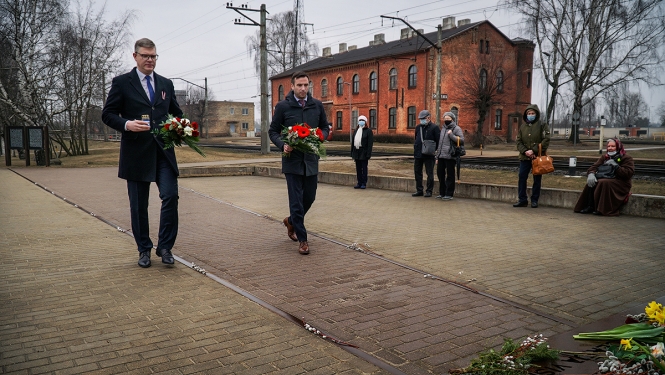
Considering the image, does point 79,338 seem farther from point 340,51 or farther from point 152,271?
point 340,51

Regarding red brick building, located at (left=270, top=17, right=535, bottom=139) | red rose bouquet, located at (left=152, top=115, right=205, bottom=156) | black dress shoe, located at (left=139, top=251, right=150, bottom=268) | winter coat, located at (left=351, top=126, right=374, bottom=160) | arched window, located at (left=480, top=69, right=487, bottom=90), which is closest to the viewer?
red rose bouquet, located at (left=152, top=115, right=205, bottom=156)

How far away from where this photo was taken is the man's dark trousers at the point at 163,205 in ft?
19.0

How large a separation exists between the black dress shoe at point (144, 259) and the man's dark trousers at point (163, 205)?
0.04 metres

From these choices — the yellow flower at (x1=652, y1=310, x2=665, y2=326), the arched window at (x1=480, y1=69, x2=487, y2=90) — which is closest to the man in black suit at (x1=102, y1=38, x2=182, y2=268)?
the yellow flower at (x1=652, y1=310, x2=665, y2=326)

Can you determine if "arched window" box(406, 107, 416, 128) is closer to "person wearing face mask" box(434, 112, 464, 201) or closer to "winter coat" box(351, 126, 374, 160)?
"winter coat" box(351, 126, 374, 160)

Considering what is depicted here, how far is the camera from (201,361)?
3.41 m

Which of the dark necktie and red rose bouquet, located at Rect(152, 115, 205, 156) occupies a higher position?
the dark necktie

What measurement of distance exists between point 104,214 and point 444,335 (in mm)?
7528

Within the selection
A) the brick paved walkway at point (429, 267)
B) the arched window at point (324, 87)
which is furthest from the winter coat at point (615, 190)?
the arched window at point (324, 87)

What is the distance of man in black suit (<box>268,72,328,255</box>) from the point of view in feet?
21.4

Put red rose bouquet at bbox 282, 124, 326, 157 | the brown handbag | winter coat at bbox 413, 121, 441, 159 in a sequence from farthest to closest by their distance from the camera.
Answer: winter coat at bbox 413, 121, 441, 159 < the brown handbag < red rose bouquet at bbox 282, 124, 326, 157

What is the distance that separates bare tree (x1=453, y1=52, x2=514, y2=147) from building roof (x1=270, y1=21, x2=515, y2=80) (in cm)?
324

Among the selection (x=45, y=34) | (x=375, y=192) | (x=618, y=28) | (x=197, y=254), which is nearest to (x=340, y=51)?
(x=618, y=28)

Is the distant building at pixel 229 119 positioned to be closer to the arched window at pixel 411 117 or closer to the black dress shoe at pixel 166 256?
the arched window at pixel 411 117
